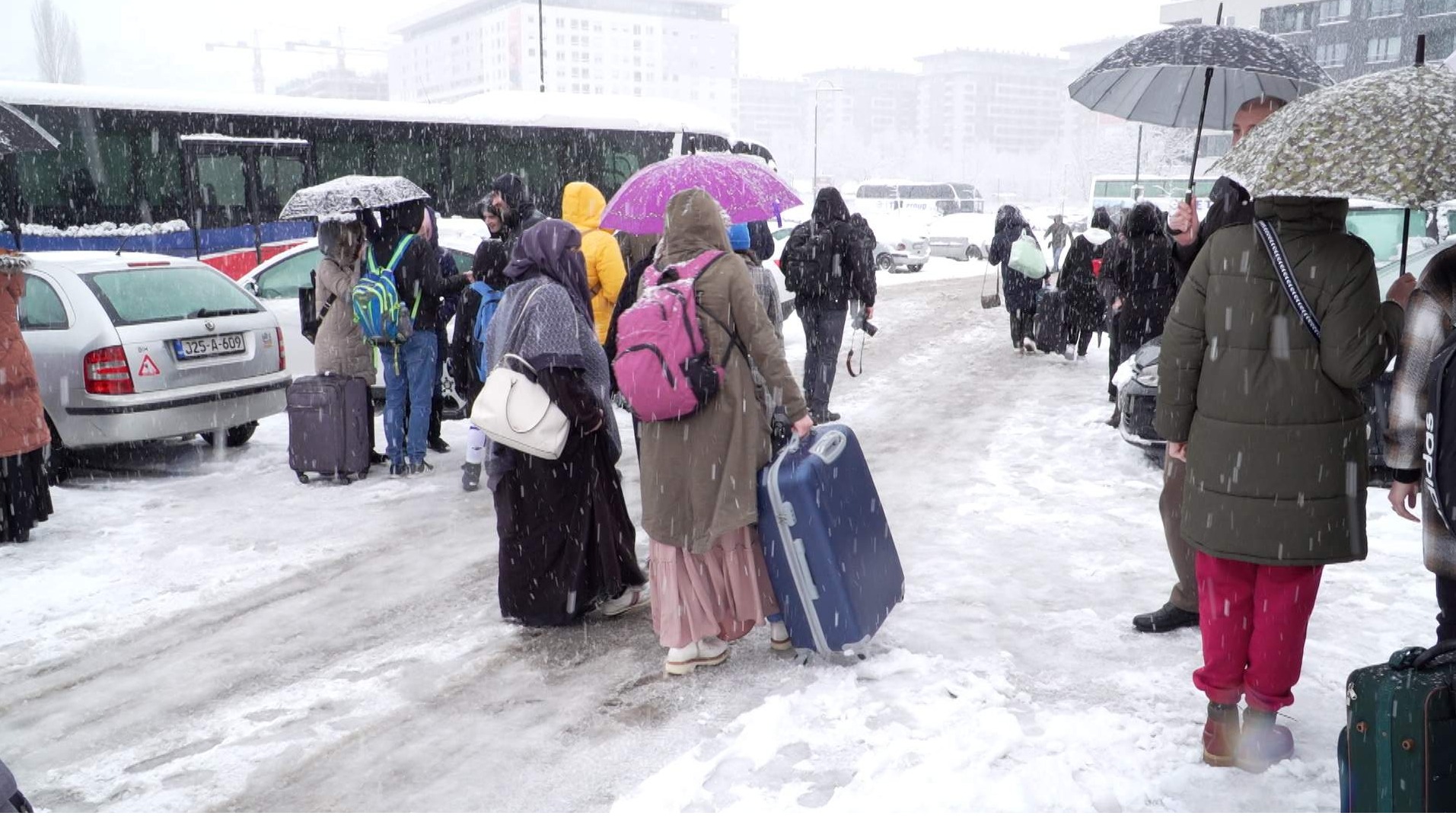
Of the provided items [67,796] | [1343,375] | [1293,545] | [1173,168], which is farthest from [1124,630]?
[1173,168]

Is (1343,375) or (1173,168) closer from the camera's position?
(1343,375)

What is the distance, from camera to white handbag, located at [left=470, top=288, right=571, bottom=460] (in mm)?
4387

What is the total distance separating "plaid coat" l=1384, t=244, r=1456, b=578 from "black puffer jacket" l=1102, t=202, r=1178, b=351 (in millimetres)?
4518

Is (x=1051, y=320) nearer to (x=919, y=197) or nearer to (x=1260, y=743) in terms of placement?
(x=1260, y=743)

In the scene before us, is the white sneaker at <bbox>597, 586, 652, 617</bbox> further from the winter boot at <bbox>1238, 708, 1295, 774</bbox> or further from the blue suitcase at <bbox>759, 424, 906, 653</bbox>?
the winter boot at <bbox>1238, 708, 1295, 774</bbox>

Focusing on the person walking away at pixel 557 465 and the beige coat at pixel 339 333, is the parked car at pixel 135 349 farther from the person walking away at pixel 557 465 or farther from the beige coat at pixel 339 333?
the person walking away at pixel 557 465

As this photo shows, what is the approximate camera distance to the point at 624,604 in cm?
Answer: 496

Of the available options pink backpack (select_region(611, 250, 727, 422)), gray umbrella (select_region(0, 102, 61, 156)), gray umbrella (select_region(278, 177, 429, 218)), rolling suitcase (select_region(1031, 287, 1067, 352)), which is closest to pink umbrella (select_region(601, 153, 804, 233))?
pink backpack (select_region(611, 250, 727, 422))

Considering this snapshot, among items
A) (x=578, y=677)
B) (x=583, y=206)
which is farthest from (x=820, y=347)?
(x=578, y=677)

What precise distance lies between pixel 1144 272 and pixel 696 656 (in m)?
4.89

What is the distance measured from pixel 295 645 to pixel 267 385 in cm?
402

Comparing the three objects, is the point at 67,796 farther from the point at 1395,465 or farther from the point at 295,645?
the point at 1395,465

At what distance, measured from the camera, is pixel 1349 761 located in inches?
104

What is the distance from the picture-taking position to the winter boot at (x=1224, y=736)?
3.38 m
